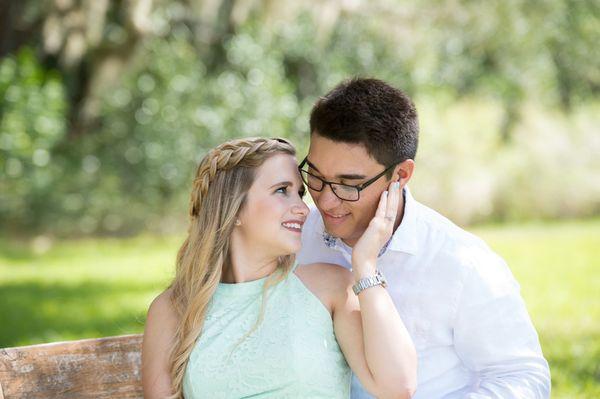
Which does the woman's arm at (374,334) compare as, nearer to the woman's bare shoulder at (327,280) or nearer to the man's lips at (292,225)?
the woman's bare shoulder at (327,280)

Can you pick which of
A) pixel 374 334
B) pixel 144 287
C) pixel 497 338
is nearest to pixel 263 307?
pixel 374 334

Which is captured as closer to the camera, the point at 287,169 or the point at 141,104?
the point at 287,169

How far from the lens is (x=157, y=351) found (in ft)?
9.43

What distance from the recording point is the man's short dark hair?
9.93ft

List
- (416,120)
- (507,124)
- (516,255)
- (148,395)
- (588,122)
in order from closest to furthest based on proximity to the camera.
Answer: (148,395), (416,120), (516,255), (588,122), (507,124)

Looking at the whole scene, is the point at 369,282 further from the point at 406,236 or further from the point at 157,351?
the point at 157,351

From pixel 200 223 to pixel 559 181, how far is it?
13.0m

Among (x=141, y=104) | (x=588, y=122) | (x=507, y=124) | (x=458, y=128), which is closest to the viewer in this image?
(x=141, y=104)

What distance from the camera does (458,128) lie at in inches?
590

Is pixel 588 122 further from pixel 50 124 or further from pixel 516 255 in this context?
pixel 50 124

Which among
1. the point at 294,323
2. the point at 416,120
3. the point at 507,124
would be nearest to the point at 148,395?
the point at 294,323

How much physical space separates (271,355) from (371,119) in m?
0.86

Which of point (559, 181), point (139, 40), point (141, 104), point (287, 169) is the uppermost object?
point (287, 169)

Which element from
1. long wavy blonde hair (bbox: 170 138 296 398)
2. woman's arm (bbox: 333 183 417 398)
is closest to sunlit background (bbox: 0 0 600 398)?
long wavy blonde hair (bbox: 170 138 296 398)
